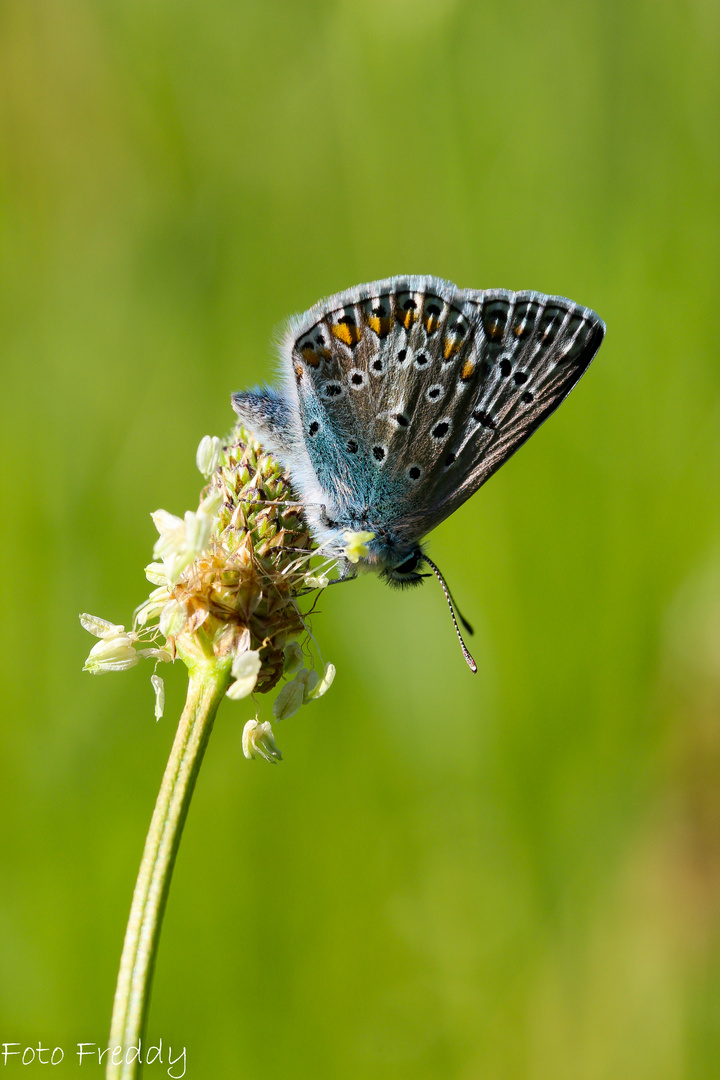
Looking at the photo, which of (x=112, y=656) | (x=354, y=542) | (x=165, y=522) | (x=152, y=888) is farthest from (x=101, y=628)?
(x=152, y=888)

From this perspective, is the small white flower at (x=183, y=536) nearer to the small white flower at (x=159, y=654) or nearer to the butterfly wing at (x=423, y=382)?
the small white flower at (x=159, y=654)

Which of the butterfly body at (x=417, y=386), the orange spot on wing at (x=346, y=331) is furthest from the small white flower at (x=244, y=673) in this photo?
the orange spot on wing at (x=346, y=331)

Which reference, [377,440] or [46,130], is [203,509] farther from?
[46,130]

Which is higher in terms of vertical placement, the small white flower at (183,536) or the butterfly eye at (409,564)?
the small white flower at (183,536)

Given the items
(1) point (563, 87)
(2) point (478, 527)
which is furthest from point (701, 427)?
(1) point (563, 87)

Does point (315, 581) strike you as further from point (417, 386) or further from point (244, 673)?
point (417, 386)

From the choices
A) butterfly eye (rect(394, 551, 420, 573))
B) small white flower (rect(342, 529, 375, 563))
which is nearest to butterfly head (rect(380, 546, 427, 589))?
butterfly eye (rect(394, 551, 420, 573))

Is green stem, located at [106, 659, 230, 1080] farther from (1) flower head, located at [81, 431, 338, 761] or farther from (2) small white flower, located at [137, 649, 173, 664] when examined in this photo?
(2) small white flower, located at [137, 649, 173, 664]
